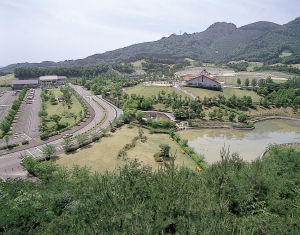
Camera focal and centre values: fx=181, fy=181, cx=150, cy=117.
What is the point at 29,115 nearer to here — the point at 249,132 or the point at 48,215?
the point at 48,215

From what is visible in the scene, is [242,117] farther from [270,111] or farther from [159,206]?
[159,206]

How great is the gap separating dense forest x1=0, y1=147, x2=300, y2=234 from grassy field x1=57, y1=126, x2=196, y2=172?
1125 centimetres

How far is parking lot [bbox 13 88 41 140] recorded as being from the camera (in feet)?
151

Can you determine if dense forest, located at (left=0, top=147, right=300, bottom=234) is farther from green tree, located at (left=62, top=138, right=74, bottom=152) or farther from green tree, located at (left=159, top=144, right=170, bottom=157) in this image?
green tree, located at (left=62, top=138, right=74, bottom=152)

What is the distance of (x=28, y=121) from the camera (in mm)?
54625

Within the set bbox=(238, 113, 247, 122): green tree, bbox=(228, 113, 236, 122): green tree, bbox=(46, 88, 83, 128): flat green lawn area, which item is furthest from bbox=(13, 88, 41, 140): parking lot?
bbox=(238, 113, 247, 122): green tree

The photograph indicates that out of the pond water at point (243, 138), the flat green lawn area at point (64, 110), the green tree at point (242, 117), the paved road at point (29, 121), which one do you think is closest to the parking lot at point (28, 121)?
the paved road at point (29, 121)

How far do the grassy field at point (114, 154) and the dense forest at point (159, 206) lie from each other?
11.2 meters

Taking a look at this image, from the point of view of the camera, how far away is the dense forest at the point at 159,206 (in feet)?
39.7

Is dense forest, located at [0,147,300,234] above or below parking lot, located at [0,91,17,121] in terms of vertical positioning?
below

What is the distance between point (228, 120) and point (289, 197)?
39111mm

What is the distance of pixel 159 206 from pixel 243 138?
40.2 meters

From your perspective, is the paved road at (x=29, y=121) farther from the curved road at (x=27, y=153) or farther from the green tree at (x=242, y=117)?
the green tree at (x=242, y=117)

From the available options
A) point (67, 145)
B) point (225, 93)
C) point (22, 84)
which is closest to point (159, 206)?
point (67, 145)
